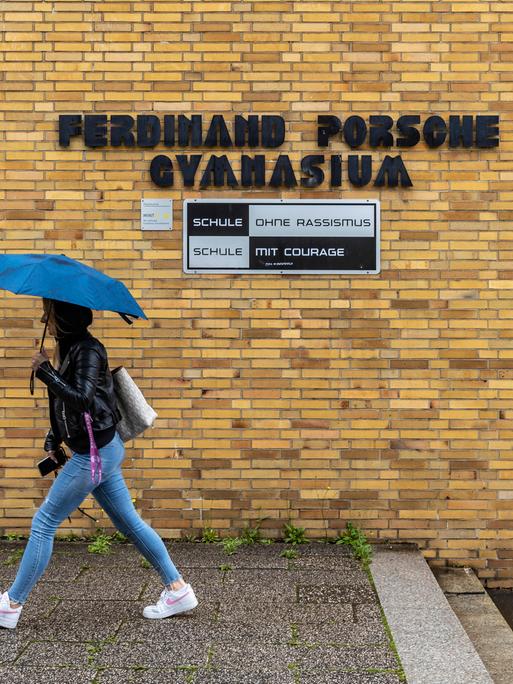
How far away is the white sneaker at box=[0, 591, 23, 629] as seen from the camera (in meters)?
4.17

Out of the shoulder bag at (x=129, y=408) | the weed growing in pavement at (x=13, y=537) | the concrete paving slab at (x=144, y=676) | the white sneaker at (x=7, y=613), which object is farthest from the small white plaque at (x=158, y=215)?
the concrete paving slab at (x=144, y=676)

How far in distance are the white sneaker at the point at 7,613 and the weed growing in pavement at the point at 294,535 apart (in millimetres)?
2215

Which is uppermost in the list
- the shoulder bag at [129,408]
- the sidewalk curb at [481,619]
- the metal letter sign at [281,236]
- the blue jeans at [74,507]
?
the metal letter sign at [281,236]

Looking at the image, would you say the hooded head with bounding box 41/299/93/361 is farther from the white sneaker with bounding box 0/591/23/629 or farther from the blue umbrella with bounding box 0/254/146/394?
the white sneaker with bounding box 0/591/23/629

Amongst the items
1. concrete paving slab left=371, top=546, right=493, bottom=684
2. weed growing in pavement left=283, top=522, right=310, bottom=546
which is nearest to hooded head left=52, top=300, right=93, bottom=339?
concrete paving slab left=371, top=546, right=493, bottom=684

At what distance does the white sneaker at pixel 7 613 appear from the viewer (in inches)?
164

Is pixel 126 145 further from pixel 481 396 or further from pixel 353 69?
pixel 481 396

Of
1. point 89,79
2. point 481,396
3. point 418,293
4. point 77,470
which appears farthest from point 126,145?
point 481,396

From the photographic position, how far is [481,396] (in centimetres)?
588

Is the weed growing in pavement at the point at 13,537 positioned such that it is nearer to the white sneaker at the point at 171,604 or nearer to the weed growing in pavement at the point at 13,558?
the weed growing in pavement at the point at 13,558

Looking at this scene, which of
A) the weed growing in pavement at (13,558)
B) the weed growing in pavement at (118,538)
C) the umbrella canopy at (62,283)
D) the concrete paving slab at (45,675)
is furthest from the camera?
the weed growing in pavement at (118,538)

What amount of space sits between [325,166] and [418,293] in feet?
3.79

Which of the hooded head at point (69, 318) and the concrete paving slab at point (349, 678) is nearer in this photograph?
the concrete paving slab at point (349, 678)

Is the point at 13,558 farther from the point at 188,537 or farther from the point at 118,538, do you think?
the point at 188,537
